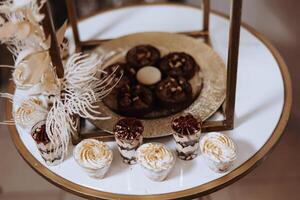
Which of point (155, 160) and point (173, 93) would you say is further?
point (173, 93)

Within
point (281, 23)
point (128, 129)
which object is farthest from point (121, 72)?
point (281, 23)

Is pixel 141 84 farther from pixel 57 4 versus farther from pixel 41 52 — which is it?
pixel 57 4

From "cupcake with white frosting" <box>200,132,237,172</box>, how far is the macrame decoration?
0.18 metres

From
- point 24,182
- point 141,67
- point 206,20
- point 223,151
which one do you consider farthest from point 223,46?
point 24,182

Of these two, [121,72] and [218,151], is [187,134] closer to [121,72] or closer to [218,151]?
[218,151]

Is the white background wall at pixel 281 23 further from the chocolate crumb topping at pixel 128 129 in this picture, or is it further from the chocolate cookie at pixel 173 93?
the chocolate crumb topping at pixel 128 129

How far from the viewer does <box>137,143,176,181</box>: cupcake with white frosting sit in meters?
0.79

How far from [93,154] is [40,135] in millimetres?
91

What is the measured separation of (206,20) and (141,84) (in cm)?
23

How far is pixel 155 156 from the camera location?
80 cm

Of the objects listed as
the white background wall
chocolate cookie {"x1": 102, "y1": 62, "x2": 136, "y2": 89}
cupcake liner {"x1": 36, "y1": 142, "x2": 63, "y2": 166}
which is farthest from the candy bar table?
the white background wall

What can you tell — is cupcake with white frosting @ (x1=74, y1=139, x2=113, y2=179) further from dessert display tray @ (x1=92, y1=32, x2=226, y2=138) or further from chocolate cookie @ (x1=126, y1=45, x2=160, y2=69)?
chocolate cookie @ (x1=126, y1=45, x2=160, y2=69)

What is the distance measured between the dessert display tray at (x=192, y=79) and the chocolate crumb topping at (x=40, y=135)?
0.36 feet

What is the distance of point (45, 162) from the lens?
2.81ft
